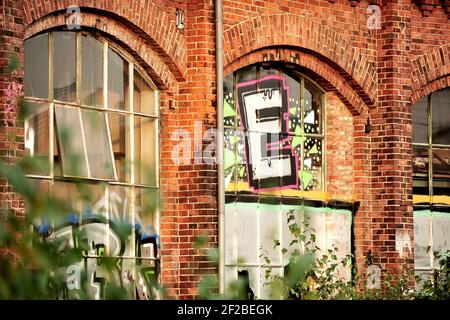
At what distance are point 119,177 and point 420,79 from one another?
20.3 ft

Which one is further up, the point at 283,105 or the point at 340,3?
the point at 340,3

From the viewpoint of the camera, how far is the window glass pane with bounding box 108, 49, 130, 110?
1519 cm

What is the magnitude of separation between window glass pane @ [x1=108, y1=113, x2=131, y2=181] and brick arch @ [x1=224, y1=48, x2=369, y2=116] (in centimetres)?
182

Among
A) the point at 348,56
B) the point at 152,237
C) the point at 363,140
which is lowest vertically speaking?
the point at 152,237

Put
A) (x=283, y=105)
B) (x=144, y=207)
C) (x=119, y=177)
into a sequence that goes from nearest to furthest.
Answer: (x=144, y=207) < (x=119, y=177) < (x=283, y=105)

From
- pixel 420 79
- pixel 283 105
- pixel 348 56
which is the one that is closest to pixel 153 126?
pixel 283 105

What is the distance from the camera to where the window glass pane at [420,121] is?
1958cm

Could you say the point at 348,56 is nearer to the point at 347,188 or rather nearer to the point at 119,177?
the point at 347,188

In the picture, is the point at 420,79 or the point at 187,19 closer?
the point at 187,19

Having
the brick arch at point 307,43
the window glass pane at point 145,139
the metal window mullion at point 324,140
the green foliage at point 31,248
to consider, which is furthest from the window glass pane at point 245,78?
the green foliage at point 31,248

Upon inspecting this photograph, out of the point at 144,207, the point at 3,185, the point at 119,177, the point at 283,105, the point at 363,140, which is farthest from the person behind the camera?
the point at 363,140

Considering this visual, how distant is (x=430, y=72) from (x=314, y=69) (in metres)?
2.40

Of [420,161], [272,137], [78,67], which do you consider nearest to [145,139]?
[78,67]

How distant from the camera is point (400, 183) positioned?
61.3 ft
